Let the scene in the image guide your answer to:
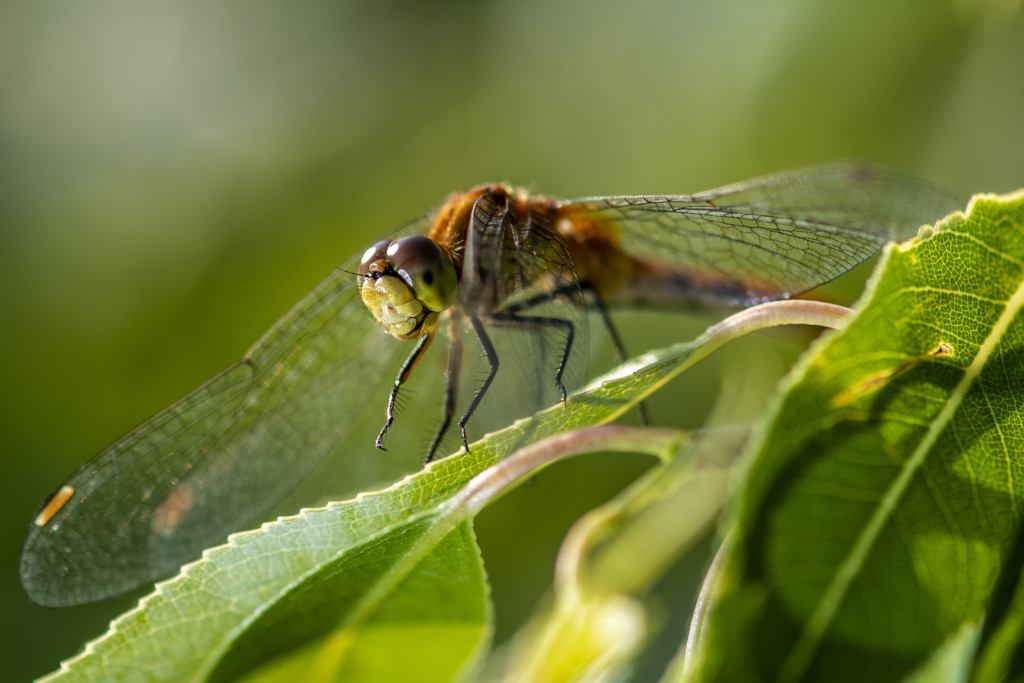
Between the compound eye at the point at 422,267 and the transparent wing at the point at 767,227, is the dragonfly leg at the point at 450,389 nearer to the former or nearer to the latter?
the compound eye at the point at 422,267

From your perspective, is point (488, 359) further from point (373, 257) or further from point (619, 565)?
point (619, 565)

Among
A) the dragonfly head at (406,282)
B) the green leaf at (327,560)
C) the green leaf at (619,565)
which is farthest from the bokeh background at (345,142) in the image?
the green leaf at (327,560)

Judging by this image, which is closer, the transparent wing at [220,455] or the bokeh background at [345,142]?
the transparent wing at [220,455]

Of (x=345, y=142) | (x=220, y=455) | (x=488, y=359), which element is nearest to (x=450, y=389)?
(x=488, y=359)

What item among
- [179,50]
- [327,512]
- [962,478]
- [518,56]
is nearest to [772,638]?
[962,478]

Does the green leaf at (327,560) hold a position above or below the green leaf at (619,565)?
above

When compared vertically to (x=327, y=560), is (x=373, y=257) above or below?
above

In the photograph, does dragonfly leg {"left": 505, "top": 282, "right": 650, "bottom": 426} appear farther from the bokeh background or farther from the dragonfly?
the bokeh background
